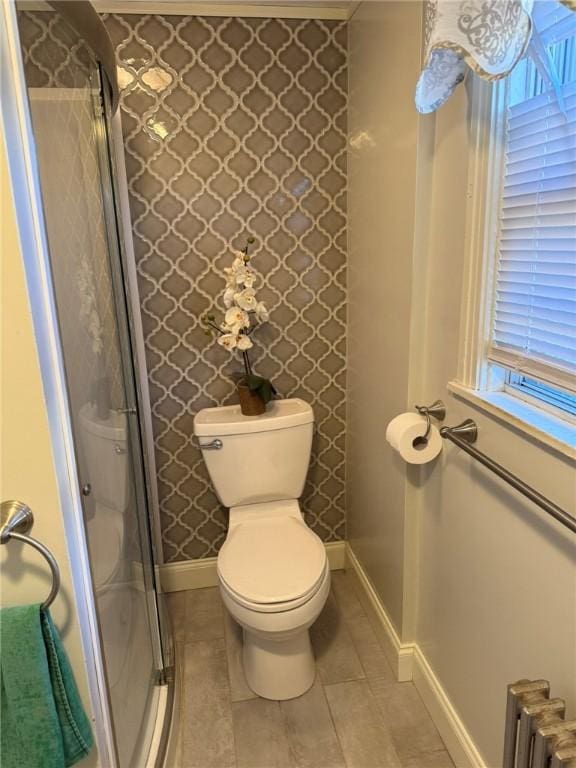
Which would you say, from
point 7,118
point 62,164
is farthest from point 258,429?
point 7,118

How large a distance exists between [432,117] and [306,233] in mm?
760

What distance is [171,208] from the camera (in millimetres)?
1973

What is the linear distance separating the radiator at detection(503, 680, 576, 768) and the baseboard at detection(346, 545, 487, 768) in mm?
455

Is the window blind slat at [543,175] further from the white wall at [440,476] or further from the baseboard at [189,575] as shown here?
the baseboard at [189,575]

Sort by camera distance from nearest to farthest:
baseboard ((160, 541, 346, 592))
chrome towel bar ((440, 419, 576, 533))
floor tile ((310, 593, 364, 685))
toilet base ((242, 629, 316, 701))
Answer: chrome towel bar ((440, 419, 576, 533)), toilet base ((242, 629, 316, 701)), floor tile ((310, 593, 364, 685)), baseboard ((160, 541, 346, 592))

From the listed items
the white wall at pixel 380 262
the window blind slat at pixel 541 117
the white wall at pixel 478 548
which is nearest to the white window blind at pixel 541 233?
the window blind slat at pixel 541 117

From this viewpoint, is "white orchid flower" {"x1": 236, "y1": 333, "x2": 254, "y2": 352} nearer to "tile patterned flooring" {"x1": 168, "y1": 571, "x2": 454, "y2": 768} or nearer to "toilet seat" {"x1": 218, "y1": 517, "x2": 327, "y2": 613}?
"toilet seat" {"x1": 218, "y1": 517, "x2": 327, "y2": 613}

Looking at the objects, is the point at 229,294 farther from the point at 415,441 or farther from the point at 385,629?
the point at 385,629

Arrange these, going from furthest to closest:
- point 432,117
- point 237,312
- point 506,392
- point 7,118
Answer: point 237,312 → point 432,117 → point 506,392 → point 7,118

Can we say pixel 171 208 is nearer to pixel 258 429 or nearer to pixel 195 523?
pixel 258 429

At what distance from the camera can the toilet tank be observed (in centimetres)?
195

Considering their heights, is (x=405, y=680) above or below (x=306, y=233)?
below

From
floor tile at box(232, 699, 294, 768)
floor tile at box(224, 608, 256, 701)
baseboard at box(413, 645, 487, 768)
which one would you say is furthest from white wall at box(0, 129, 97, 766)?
baseboard at box(413, 645, 487, 768)

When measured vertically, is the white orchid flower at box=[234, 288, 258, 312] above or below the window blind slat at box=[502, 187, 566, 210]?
below
